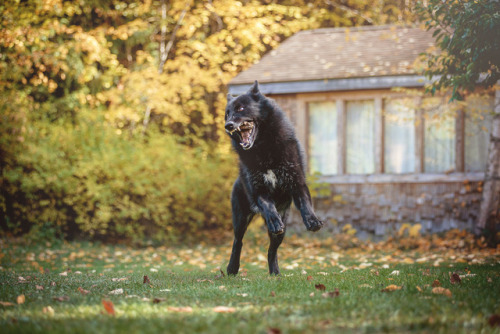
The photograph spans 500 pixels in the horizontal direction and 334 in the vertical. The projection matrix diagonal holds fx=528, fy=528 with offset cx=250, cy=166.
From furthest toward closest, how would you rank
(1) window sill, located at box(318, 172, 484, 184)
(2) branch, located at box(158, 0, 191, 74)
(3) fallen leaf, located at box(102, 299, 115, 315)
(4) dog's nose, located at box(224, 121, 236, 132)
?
1. (2) branch, located at box(158, 0, 191, 74)
2. (1) window sill, located at box(318, 172, 484, 184)
3. (4) dog's nose, located at box(224, 121, 236, 132)
4. (3) fallen leaf, located at box(102, 299, 115, 315)

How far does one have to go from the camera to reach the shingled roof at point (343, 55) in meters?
11.4

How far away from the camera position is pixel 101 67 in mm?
17438

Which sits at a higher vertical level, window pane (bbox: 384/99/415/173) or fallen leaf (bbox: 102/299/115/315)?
fallen leaf (bbox: 102/299/115/315)

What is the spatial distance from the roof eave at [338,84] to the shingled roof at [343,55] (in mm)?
83

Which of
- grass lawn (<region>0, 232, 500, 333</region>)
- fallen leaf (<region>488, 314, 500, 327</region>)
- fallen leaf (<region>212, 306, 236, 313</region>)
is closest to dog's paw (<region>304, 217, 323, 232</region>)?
grass lawn (<region>0, 232, 500, 333</region>)

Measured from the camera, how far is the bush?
36.8ft

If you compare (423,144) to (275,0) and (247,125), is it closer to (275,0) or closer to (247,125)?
(247,125)

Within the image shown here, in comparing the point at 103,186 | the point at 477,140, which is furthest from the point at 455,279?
the point at 103,186

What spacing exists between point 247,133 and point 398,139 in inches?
284

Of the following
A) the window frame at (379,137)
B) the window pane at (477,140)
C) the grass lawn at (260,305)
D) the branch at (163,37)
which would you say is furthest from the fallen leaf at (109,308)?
the branch at (163,37)

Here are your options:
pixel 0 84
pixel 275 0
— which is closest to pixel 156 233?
pixel 0 84

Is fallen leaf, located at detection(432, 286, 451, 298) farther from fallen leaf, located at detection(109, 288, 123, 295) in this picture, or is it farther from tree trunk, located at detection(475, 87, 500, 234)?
tree trunk, located at detection(475, 87, 500, 234)

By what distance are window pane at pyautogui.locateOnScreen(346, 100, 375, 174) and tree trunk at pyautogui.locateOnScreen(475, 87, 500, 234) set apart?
264cm

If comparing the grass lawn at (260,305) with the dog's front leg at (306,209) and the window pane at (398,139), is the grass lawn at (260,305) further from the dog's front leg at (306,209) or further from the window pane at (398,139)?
the window pane at (398,139)
